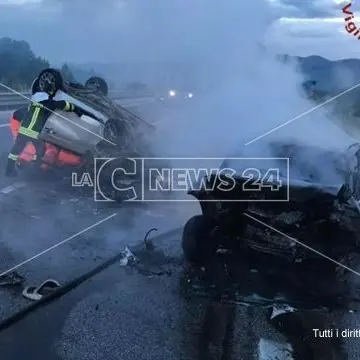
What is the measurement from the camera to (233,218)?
537 cm

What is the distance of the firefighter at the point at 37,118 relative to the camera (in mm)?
8844

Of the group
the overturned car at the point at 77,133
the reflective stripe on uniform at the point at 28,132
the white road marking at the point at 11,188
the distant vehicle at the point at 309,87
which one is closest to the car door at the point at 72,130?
the overturned car at the point at 77,133

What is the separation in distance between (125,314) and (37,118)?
5273 millimetres

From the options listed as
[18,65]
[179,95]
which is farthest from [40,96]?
[18,65]

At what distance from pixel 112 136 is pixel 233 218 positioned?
425 cm

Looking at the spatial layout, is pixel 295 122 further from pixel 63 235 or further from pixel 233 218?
pixel 63 235

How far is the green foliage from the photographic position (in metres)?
34.8

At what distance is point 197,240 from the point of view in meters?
5.59

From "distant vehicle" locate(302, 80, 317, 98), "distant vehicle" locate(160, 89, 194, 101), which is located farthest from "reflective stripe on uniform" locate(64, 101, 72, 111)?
"distant vehicle" locate(302, 80, 317, 98)

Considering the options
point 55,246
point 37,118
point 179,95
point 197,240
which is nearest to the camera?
point 197,240

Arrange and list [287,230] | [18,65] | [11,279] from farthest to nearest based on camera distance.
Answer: [18,65], [287,230], [11,279]

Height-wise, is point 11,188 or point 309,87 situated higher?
point 309,87

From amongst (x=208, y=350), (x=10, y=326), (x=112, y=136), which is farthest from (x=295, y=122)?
(x=10, y=326)

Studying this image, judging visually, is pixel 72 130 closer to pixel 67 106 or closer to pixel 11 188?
pixel 67 106
